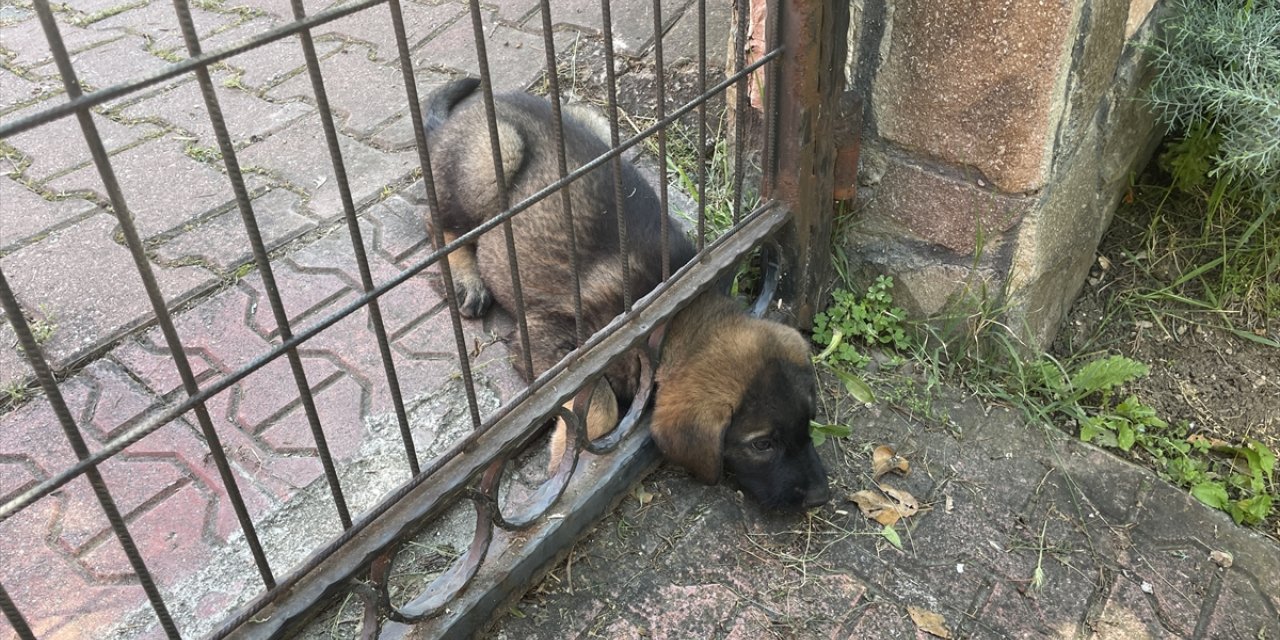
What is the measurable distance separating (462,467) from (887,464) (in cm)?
152

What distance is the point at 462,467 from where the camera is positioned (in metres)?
2.29

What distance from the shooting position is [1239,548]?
281 centimetres

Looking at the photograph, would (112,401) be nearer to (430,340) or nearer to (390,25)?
(430,340)

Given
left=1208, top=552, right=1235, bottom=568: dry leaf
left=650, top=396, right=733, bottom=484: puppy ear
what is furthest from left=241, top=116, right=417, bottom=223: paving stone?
left=1208, top=552, right=1235, bottom=568: dry leaf

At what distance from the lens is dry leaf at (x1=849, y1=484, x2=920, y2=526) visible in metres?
2.91

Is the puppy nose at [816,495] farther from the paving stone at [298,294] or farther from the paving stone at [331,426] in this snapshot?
the paving stone at [298,294]

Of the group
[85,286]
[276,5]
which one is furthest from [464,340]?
[276,5]

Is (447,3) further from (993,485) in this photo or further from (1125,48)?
(993,485)

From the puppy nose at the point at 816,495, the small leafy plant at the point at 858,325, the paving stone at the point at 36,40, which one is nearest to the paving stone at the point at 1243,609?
the puppy nose at the point at 816,495

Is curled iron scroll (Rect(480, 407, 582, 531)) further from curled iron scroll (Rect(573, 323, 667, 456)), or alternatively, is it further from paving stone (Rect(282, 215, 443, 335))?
paving stone (Rect(282, 215, 443, 335))

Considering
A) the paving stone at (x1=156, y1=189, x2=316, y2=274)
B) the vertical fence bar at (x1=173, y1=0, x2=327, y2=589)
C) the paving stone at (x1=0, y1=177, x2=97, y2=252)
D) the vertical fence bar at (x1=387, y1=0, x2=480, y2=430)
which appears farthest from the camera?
the paving stone at (x1=0, y1=177, x2=97, y2=252)

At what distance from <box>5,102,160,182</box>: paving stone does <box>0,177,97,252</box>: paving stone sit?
0.15m

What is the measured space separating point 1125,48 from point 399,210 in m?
2.93

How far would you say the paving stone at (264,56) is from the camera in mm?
4938
